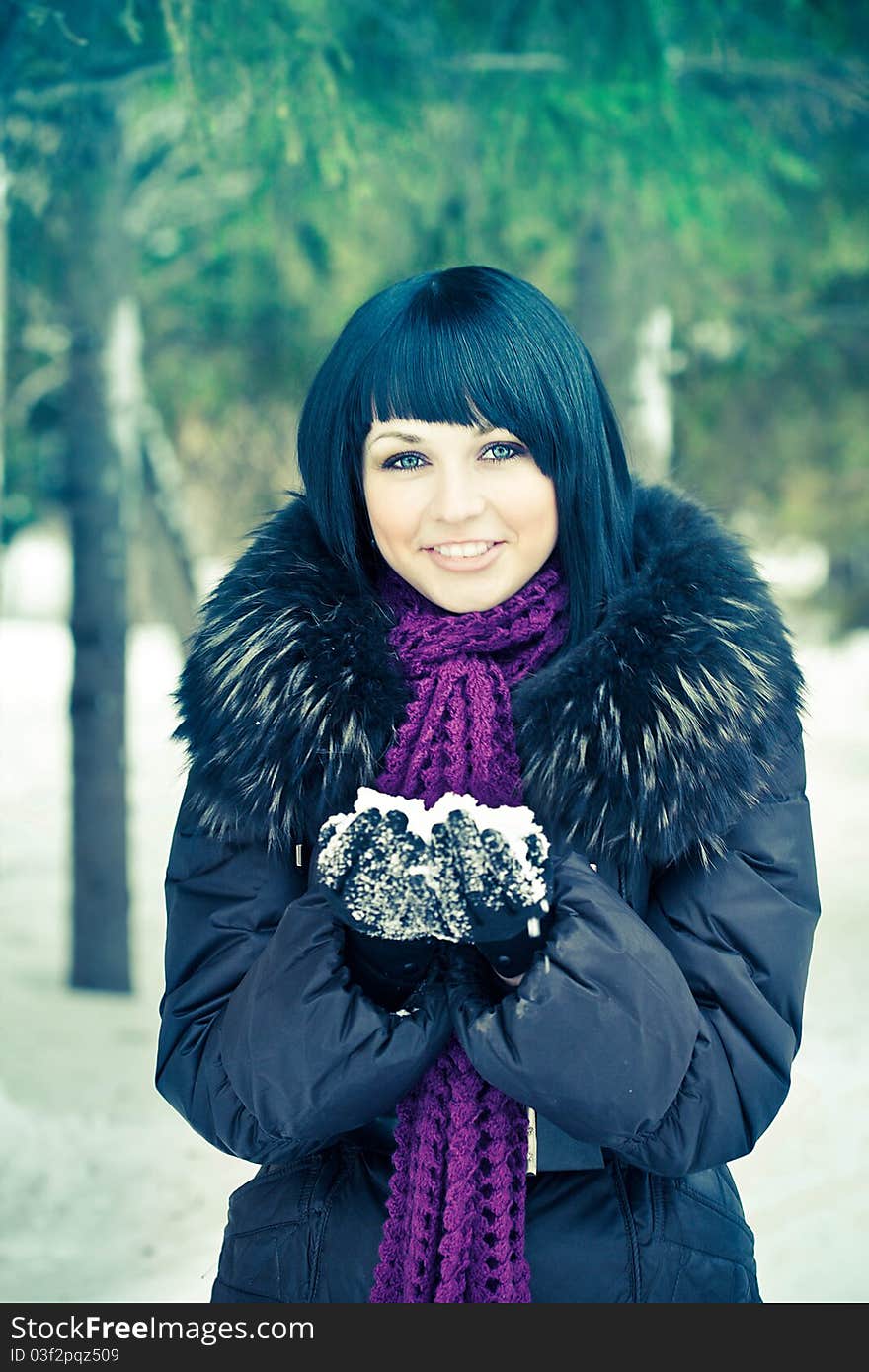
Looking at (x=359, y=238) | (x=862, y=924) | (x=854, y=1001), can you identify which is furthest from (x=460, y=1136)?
(x=359, y=238)

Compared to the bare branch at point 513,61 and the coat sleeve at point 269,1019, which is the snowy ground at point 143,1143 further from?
the bare branch at point 513,61

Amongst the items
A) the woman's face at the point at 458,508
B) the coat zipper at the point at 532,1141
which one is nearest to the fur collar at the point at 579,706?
the woman's face at the point at 458,508

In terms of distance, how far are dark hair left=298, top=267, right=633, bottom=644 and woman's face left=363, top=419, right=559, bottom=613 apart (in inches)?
1.0

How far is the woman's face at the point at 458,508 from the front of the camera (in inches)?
77.7

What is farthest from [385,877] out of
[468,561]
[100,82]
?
→ [100,82]

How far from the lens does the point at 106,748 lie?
6.17 meters

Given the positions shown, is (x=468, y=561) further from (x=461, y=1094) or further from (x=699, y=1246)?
(x=699, y=1246)

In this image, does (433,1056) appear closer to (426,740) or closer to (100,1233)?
(426,740)

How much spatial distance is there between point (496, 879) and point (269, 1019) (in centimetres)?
36

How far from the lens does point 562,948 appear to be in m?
1.69

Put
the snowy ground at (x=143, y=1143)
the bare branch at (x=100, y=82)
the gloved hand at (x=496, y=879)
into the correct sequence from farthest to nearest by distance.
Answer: the snowy ground at (x=143, y=1143), the bare branch at (x=100, y=82), the gloved hand at (x=496, y=879)

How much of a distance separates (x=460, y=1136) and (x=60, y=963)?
536cm

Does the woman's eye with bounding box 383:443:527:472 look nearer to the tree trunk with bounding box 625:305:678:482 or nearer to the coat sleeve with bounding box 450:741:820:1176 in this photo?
the coat sleeve with bounding box 450:741:820:1176

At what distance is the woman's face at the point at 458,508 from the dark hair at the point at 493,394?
0.03 metres
